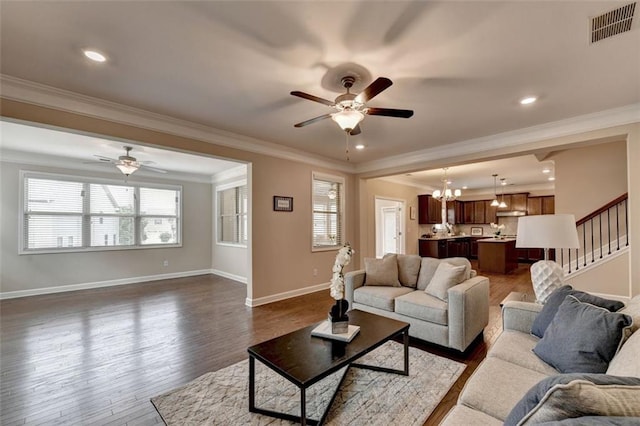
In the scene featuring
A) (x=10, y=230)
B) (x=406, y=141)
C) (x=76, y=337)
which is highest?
(x=406, y=141)

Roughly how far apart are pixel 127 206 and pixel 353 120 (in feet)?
20.3

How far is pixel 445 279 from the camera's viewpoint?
2934 millimetres

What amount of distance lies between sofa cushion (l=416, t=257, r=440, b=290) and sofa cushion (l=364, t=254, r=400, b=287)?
Answer: 28 centimetres

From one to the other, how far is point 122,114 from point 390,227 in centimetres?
772

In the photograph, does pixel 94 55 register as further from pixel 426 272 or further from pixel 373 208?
pixel 373 208

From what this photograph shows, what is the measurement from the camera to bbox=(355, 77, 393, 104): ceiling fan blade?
74.5 inches

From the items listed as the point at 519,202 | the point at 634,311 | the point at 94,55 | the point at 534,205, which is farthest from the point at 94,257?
the point at 534,205

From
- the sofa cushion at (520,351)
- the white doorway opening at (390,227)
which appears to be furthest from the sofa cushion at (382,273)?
the white doorway opening at (390,227)

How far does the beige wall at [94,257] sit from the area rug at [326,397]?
507 cm

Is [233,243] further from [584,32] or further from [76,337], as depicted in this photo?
[584,32]

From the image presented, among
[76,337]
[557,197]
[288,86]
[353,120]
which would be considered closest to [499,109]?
[353,120]

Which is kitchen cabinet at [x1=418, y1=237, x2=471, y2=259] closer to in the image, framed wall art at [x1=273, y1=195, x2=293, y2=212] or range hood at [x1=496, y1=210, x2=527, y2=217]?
range hood at [x1=496, y1=210, x2=527, y2=217]

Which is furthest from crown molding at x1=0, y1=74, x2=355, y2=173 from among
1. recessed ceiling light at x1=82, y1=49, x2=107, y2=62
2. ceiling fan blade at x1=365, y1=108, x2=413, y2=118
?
ceiling fan blade at x1=365, y1=108, x2=413, y2=118

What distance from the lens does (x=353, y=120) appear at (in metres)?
2.35
